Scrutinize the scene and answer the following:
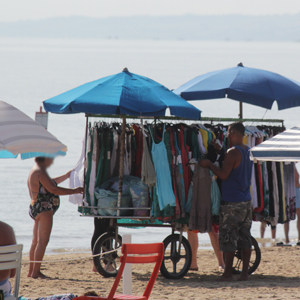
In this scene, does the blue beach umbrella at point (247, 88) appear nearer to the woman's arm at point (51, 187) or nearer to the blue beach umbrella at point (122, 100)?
the blue beach umbrella at point (122, 100)

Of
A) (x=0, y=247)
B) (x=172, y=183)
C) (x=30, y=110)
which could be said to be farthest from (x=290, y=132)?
(x=30, y=110)

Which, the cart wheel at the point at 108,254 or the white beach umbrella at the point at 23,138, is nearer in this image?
the white beach umbrella at the point at 23,138

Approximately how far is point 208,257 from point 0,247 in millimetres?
5165

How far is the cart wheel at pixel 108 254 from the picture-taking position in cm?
690

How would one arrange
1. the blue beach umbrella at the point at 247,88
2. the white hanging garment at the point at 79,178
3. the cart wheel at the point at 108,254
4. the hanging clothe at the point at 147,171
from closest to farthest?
the hanging clothe at the point at 147,171
the cart wheel at the point at 108,254
the white hanging garment at the point at 79,178
the blue beach umbrella at the point at 247,88

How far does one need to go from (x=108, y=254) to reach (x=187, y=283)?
38.2 inches

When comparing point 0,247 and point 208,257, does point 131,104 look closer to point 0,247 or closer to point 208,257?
point 0,247

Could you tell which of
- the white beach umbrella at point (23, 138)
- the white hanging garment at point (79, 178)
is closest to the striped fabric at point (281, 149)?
the white beach umbrella at point (23, 138)

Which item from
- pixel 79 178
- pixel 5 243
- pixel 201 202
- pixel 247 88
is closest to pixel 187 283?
pixel 201 202

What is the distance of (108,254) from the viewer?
6957 millimetres

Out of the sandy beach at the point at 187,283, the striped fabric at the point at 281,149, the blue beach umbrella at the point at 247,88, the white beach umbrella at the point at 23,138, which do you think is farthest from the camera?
the blue beach umbrella at the point at 247,88

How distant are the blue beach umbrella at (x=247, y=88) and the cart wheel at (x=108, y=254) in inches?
89.4

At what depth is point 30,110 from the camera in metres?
38.0

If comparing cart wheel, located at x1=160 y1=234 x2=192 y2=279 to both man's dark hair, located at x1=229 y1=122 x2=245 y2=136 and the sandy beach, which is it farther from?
man's dark hair, located at x1=229 y1=122 x2=245 y2=136
